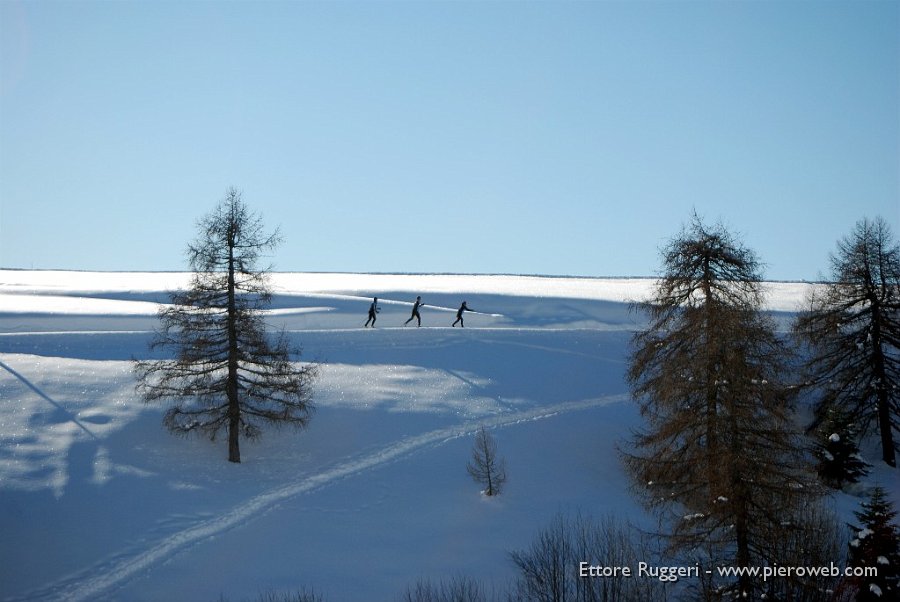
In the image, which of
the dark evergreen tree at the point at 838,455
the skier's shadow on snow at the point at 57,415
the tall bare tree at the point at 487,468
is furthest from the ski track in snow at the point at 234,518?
the dark evergreen tree at the point at 838,455

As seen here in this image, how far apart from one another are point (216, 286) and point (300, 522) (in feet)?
31.2

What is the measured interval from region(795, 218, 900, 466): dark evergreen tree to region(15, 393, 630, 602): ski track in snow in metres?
10.8

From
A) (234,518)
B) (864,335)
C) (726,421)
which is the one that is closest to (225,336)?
(234,518)

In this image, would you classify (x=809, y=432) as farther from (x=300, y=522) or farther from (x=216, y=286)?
(x=216, y=286)

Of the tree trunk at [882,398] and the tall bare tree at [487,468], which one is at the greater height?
the tree trunk at [882,398]

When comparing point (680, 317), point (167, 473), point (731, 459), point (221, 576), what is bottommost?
point (221, 576)

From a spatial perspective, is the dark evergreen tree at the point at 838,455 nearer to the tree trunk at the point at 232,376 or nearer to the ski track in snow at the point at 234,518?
the ski track in snow at the point at 234,518

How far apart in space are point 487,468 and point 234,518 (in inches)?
356

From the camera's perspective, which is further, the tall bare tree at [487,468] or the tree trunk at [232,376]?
the tree trunk at [232,376]

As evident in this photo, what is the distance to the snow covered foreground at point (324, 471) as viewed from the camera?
885 inches

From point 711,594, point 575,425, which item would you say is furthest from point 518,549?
point 575,425

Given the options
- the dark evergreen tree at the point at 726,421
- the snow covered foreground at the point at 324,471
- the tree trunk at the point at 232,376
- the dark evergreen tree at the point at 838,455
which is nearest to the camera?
the dark evergreen tree at the point at 726,421

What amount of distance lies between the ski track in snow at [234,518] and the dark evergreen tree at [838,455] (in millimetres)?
10131

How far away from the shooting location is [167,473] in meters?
27.3
